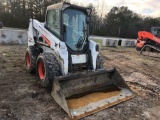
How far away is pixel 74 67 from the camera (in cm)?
464

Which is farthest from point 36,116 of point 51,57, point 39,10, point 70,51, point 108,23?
point 108,23

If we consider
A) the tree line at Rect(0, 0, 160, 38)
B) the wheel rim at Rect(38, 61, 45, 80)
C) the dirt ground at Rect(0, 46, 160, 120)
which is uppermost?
the tree line at Rect(0, 0, 160, 38)

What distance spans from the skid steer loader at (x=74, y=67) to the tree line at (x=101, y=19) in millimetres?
23641

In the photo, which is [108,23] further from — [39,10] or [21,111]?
[21,111]

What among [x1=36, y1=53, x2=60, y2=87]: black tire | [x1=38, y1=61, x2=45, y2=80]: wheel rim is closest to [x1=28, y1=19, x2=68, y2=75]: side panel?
[x1=36, y1=53, x2=60, y2=87]: black tire

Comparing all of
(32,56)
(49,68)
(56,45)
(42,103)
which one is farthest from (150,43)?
(42,103)

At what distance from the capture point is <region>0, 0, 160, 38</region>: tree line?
2722 centimetres

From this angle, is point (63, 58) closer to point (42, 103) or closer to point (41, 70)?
point (41, 70)

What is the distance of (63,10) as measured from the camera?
445 cm

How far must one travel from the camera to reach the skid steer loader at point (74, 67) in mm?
3889

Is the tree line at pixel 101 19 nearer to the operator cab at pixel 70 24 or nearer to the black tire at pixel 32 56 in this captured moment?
the black tire at pixel 32 56

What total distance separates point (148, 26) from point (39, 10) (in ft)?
71.0

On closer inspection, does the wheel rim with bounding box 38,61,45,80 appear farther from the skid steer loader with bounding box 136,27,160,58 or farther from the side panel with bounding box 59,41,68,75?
the skid steer loader with bounding box 136,27,160,58

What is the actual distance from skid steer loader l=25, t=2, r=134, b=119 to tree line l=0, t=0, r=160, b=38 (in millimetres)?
23641
